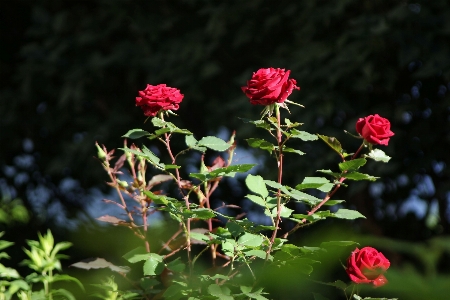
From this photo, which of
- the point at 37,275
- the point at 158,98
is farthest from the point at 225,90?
the point at 158,98

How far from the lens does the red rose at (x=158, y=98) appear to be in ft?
5.89

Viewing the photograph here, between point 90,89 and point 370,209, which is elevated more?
point 90,89

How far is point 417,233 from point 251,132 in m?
1.54

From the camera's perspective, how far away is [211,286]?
167 cm

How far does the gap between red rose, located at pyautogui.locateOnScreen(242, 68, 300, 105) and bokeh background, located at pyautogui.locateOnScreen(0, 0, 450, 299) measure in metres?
1.47

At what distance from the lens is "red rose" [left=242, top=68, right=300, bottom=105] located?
168 centimetres

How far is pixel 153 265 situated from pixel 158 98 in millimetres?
439

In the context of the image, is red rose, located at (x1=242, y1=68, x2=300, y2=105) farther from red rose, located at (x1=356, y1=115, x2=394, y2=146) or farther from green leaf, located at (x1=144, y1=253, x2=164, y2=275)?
green leaf, located at (x1=144, y1=253, x2=164, y2=275)

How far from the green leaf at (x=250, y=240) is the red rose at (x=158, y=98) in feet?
1.31

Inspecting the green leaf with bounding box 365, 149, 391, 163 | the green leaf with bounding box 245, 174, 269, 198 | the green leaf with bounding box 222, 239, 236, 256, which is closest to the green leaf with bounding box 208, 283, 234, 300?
the green leaf with bounding box 222, 239, 236, 256

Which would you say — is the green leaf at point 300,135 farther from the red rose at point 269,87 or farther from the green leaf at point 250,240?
the green leaf at point 250,240

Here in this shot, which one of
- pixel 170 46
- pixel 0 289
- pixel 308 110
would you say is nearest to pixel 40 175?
pixel 170 46

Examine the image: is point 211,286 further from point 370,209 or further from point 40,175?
point 40,175

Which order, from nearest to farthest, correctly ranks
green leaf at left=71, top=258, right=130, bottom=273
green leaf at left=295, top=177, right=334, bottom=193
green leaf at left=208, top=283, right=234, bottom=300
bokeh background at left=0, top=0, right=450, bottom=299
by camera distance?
green leaf at left=208, top=283, right=234, bottom=300, green leaf at left=295, top=177, right=334, bottom=193, green leaf at left=71, top=258, right=130, bottom=273, bokeh background at left=0, top=0, right=450, bottom=299
